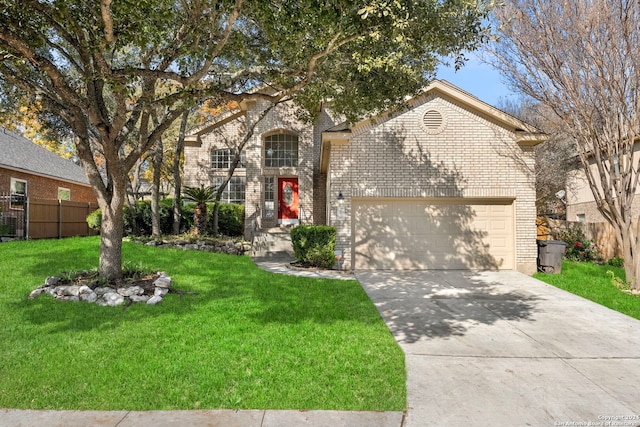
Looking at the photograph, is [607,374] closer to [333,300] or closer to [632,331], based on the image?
[632,331]

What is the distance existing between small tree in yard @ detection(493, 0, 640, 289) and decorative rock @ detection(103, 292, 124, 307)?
10100 mm

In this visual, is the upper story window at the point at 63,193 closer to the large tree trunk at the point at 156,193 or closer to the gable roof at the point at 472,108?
the large tree trunk at the point at 156,193

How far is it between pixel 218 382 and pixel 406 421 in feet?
6.25

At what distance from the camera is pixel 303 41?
7.49m

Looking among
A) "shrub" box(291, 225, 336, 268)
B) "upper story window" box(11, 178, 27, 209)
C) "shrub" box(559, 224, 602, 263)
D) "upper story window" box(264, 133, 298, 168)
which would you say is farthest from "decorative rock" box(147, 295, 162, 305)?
"shrub" box(559, 224, 602, 263)

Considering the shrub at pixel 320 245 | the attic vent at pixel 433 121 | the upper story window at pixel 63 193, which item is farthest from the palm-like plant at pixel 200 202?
the upper story window at pixel 63 193

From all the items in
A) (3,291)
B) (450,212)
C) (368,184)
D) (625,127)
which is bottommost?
(3,291)

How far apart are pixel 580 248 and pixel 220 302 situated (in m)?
12.8

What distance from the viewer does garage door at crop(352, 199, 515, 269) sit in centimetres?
1192

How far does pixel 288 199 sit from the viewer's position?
18.2 meters

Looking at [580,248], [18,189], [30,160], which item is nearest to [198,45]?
[580,248]

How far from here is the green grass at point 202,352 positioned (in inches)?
150

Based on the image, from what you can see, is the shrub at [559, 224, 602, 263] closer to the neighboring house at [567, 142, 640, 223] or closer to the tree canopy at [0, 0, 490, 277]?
the neighboring house at [567, 142, 640, 223]

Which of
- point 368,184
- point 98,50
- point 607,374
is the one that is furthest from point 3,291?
point 607,374
